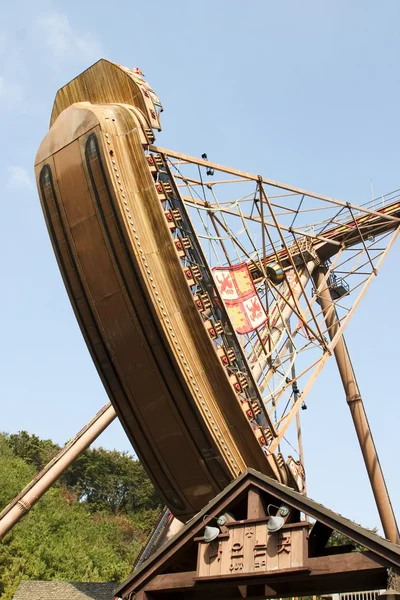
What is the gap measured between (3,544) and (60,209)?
92.9 ft

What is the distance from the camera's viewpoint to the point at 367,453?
2636 cm

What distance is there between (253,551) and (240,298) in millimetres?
12231

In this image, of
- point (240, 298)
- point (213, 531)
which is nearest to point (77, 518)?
point (240, 298)

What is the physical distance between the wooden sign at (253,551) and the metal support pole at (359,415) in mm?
15213

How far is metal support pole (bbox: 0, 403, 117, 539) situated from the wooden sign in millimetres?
17851

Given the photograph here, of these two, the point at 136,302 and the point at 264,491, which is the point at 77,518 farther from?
the point at 264,491

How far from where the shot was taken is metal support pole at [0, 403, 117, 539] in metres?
27.5

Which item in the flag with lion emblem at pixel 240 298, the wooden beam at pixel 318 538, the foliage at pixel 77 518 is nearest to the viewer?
the wooden beam at pixel 318 538

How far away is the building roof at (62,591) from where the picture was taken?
36750 millimetres

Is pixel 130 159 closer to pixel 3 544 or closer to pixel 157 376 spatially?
pixel 157 376

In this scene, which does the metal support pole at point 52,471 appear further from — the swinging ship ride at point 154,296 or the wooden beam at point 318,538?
the wooden beam at point 318,538

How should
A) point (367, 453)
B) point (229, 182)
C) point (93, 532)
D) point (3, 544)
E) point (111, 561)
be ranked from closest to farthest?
point (229, 182) < point (367, 453) < point (3, 544) < point (111, 561) < point (93, 532)

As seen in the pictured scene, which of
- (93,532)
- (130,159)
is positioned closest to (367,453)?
(130,159)

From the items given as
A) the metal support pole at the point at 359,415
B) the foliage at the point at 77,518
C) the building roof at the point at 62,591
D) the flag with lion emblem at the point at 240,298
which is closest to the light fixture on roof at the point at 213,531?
the flag with lion emblem at the point at 240,298
